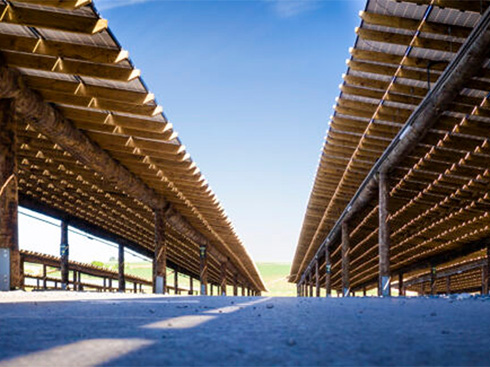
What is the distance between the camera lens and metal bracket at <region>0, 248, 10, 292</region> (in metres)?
11.8

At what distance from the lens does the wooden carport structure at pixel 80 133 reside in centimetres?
1076

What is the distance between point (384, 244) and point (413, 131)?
4787mm

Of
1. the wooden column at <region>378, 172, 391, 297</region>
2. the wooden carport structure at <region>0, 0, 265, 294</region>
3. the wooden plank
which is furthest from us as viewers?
the wooden column at <region>378, 172, 391, 297</region>

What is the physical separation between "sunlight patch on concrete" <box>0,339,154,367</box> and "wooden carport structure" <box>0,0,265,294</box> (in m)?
7.69

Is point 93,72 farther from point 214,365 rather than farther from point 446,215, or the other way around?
point 446,215

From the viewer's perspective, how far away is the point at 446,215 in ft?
86.8

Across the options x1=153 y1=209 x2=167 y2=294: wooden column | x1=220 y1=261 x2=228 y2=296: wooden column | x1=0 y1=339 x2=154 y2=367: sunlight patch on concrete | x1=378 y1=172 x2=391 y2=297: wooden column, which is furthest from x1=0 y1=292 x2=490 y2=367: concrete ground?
x1=220 y1=261 x2=228 y2=296: wooden column

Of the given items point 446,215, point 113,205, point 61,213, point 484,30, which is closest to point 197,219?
point 113,205

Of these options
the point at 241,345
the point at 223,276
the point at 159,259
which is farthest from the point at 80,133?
the point at 223,276

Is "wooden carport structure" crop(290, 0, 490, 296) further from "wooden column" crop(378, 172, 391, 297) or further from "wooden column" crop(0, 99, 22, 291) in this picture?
"wooden column" crop(0, 99, 22, 291)

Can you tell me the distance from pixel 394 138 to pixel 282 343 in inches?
578

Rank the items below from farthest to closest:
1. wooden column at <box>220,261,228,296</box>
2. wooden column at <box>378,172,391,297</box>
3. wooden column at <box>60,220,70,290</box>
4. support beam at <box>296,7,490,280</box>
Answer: wooden column at <box>220,261,228,296</box>, wooden column at <box>60,220,70,290</box>, wooden column at <box>378,172,391,297</box>, support beam at <box>296,7,490,280</box>

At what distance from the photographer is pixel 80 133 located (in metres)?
16.2

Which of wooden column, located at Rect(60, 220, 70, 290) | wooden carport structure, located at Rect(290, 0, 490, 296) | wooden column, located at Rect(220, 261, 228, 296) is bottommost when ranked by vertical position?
wooden column, located at Rect(220, 261, 228, 296)
